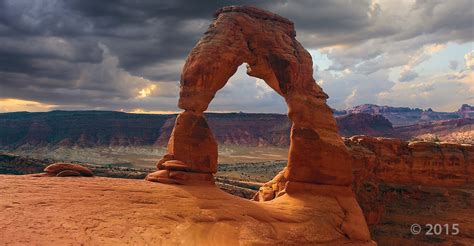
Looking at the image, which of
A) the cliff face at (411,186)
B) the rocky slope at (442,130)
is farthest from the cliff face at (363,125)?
the cliff face at (411,186)

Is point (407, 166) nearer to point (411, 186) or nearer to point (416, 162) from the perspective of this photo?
point (416, 162)

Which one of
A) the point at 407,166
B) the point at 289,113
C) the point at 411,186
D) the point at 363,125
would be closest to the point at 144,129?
the point at 363,125

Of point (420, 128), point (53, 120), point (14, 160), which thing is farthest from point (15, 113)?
point (420, 128)

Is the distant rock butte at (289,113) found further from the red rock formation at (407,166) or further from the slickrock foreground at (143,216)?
the red rock formation at (407,166)

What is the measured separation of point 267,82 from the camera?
2180 centimetres

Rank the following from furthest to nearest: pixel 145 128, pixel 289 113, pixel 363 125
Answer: pixel 145 128 < pixel 363 125 < pixel 289 113

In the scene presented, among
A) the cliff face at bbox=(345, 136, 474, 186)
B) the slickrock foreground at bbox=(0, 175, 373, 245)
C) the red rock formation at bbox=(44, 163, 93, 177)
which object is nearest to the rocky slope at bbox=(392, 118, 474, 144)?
the cliff face at bbox=(345, 136, 474, 186)

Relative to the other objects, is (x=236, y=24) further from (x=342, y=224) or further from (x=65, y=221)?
(x=65, y=221)

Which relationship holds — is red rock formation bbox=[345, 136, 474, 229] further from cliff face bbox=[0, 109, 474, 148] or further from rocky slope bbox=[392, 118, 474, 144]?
cliff face bbox=[0, 109, 474, 148]

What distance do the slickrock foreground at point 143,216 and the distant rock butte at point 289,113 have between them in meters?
1.08

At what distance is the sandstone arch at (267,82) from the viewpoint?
696 inches

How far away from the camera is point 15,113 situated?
18838 centimetres

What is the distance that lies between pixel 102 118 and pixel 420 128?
120 metres

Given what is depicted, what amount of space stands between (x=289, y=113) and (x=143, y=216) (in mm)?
10156
